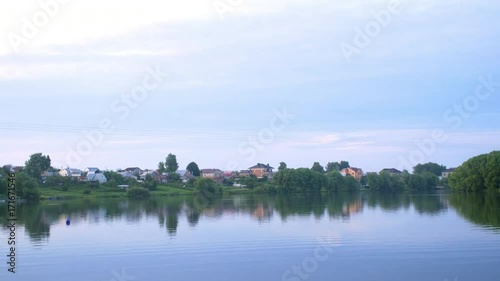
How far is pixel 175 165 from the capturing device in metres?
158

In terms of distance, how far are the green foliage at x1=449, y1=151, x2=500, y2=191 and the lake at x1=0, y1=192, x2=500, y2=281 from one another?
44.1m

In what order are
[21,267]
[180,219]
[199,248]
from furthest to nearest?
[180,219] → [199,248] → [21,267]

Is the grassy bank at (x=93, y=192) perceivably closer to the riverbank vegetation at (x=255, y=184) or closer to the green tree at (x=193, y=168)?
the riverbank vegetation at (x=255, y=184)

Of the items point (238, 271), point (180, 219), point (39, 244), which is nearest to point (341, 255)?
point (238, 271)

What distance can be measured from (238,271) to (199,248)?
7.16 metres

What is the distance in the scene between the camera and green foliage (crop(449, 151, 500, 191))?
8738 centimetres

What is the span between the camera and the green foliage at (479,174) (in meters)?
87.4

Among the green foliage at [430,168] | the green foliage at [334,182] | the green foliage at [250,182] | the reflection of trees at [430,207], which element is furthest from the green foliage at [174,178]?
the green foliage at [430,168]

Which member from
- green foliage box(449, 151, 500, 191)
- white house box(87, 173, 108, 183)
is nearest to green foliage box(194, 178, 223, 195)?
white house box(87, 173, 108, 183)

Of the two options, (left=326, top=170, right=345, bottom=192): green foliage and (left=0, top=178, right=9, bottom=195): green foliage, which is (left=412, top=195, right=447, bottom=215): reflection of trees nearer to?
(left=326, top=170, right=345, bottom=192): green foliage

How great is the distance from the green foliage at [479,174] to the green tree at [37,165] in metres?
75.7

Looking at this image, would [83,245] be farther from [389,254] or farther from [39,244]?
[389,254]

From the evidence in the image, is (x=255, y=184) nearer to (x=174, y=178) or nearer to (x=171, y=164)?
(x=174, y=178)

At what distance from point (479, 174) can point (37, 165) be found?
275ft
